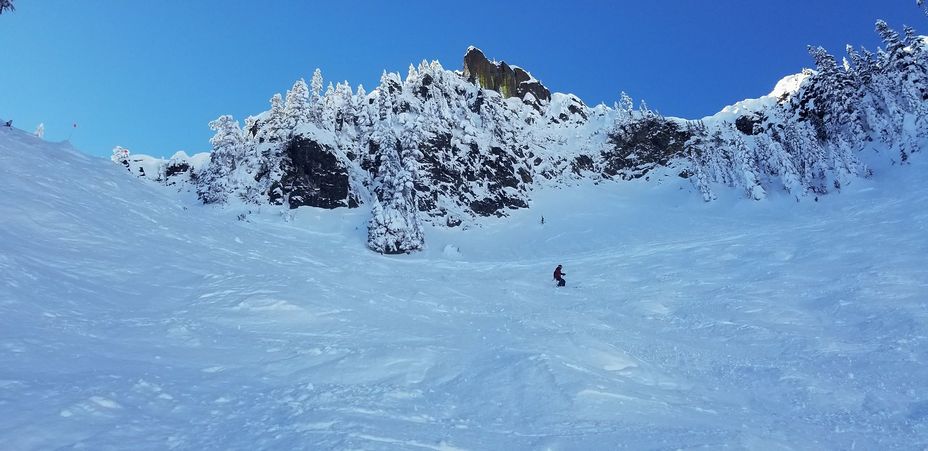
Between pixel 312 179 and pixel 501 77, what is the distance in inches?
2077

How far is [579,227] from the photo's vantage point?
44406 mm

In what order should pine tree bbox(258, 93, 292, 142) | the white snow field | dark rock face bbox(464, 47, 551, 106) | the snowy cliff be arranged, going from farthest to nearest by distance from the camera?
1. dark rock face bbox(464, 47, 551, 106)
2. pine tree bbox(258, 93, 292, 142)
3. the snowy cliff
4. the white snow field

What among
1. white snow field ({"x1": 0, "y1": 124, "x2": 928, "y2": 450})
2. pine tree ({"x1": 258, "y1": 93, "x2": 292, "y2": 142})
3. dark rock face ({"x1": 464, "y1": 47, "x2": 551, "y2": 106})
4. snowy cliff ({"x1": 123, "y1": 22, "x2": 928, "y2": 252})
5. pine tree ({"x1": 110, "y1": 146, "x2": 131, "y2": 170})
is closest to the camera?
white snow field ({"x1": 0, "y1": 124, "x2": 928, "y2": 450})

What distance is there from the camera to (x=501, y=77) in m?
89.2

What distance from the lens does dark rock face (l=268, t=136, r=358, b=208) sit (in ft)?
151

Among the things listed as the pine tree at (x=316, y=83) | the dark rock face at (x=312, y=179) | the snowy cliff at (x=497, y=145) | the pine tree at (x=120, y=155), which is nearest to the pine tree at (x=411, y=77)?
the snowy cliff at (x=497, y=145)

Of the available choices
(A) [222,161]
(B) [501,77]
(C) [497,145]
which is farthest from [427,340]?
(B) [501,77]

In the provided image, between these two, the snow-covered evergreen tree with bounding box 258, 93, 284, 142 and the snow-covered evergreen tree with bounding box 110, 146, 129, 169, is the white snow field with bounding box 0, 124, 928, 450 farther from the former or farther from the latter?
the snow-covered evergreen tree with bounding box 110, 146, 129, 169

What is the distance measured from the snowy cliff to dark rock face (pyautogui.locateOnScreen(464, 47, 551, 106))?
692 cm

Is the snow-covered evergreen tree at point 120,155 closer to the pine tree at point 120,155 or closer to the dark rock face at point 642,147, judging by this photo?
the pine tree at point 120,155

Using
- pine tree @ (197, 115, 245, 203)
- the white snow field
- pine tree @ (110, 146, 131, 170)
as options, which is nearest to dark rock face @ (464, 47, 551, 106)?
pine tree @ (197, 115, 245, 203)

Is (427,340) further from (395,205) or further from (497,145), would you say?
(497,145)

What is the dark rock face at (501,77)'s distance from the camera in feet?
289

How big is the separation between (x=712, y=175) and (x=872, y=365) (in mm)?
48635
